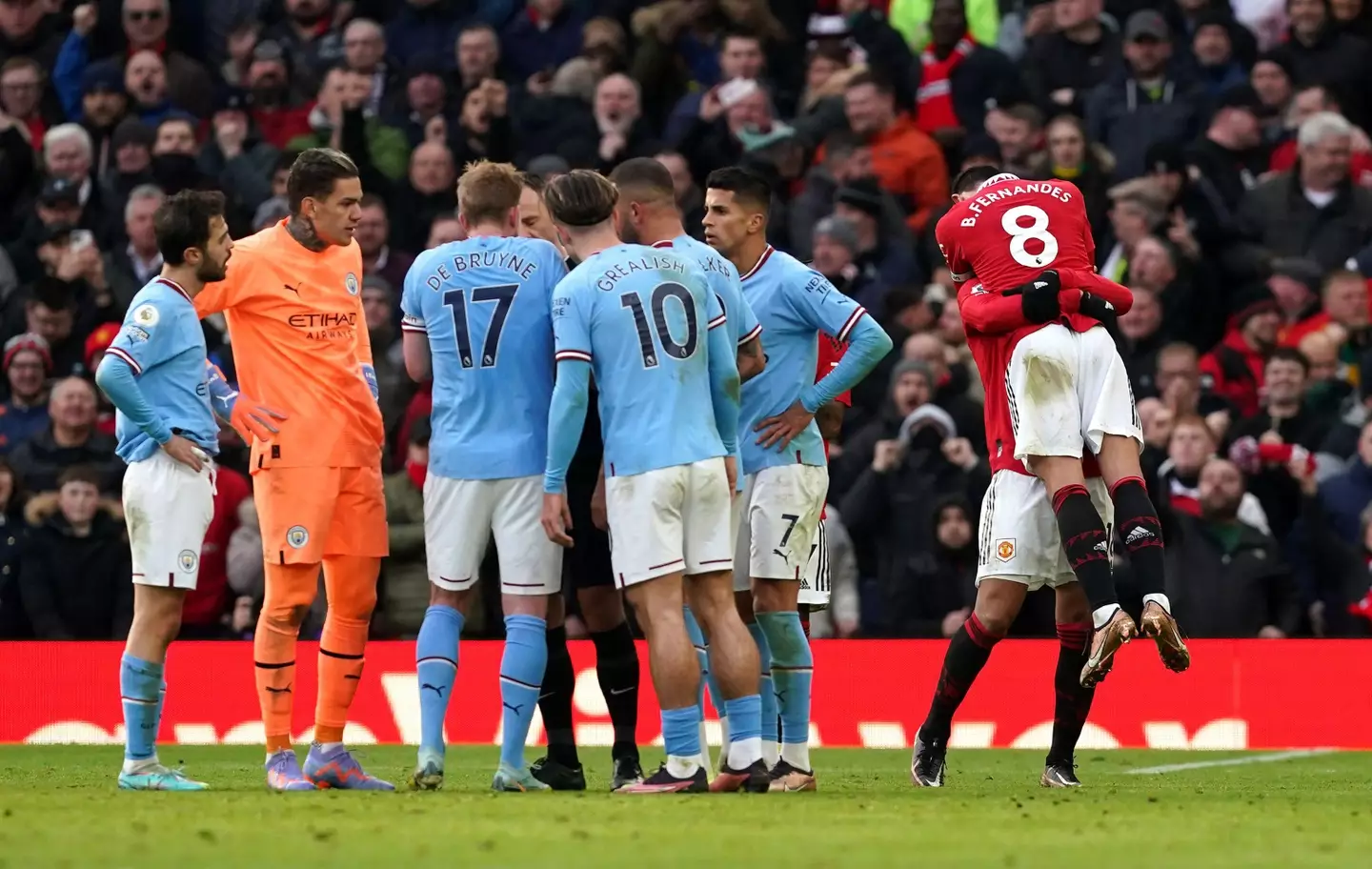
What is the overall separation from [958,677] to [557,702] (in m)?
1.71

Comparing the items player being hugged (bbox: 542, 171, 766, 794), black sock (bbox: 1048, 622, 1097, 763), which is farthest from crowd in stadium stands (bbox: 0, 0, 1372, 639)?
player being hugged (bbox: 542, 171, 766, 794)

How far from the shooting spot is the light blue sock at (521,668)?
8688mm

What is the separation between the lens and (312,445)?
29.7 feet

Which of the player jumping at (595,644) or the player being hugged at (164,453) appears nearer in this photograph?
the player being hugged at (164,453)

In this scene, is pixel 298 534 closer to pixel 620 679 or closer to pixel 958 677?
pixel 620 679

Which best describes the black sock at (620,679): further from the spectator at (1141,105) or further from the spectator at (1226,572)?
the spectator at (1141,105)

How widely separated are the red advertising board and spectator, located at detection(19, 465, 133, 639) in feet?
1.84

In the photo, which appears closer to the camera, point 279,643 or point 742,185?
point 279,643

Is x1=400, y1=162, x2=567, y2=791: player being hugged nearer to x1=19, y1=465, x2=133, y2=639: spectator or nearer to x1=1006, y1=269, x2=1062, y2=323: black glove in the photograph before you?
x1=1006, y1=269, x2=1062, y2=323: black glove

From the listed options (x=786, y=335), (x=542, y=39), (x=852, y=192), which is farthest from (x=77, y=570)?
(x=786, y=335)

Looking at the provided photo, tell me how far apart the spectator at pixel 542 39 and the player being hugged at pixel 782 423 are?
349 inches

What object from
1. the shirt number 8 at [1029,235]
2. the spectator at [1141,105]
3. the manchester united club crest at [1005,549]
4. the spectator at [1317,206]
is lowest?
the manchester united club crest at [1005,549]

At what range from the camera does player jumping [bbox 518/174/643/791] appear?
9.30 meters

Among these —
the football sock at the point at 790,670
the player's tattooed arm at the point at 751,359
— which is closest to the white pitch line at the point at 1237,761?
the football sock at the point at 790,670
